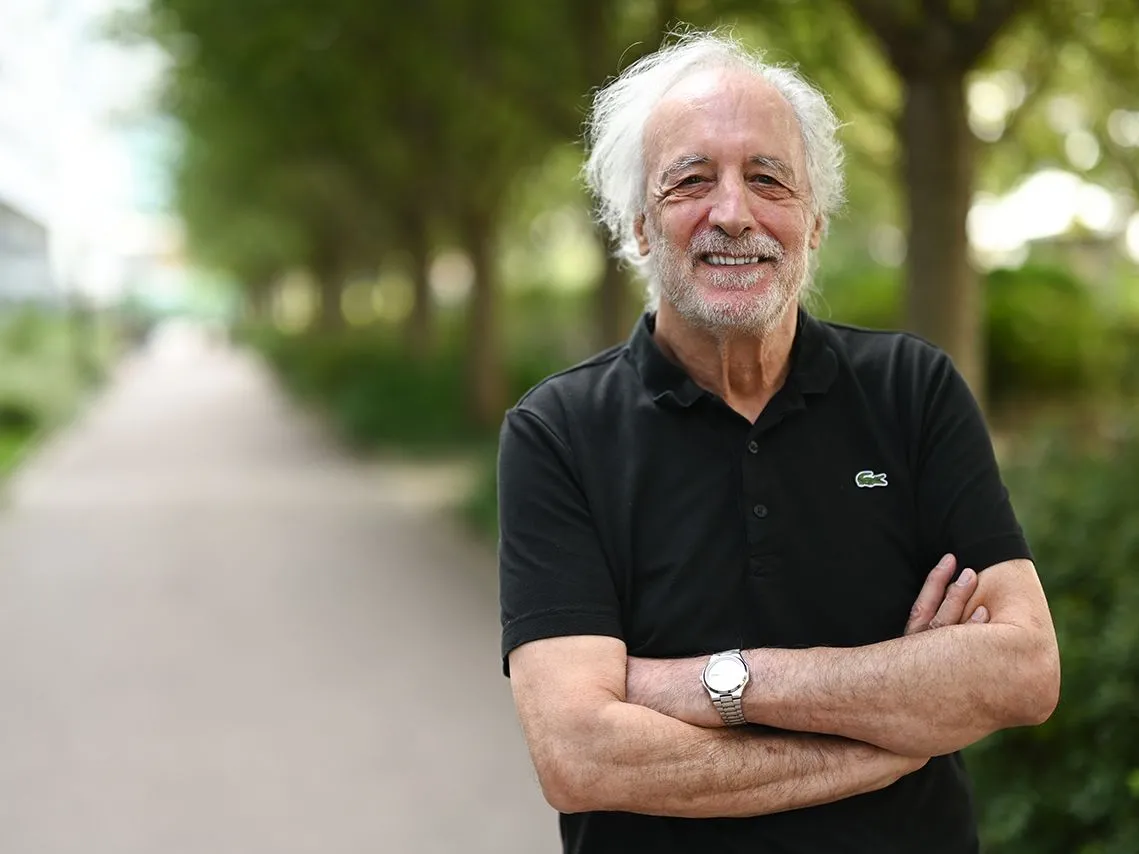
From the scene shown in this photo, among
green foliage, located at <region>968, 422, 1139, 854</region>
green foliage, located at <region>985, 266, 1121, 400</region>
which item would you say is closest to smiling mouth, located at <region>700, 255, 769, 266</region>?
green foliage, located at <region>968, 422, 1139, 854</region>

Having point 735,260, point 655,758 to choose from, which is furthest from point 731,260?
point 655,758

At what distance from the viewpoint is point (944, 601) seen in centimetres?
236

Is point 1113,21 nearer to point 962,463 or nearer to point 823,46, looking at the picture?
point 823,46

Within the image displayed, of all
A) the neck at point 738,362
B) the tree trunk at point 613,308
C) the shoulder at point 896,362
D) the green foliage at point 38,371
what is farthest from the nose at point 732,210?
the green foliage at point 38,371

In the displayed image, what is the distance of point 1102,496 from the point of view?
5.26 metres

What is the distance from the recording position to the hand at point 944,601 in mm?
2348

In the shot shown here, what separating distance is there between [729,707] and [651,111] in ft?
3.33

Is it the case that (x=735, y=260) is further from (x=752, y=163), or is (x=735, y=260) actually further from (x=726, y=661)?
(x=726, y=661)

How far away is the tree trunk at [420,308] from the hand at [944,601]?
18.5 meters

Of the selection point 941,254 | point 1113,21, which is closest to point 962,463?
point 941,254

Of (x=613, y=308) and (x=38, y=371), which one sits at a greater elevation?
(x=613, y=308)

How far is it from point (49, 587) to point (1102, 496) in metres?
7.72

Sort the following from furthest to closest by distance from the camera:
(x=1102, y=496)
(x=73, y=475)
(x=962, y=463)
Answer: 1. (x=73, y=475)
2. (x=1102, y=496)
3. (x=962, y=463)

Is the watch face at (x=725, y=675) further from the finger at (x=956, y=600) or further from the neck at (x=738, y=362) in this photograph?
the neck at (x=738, y=362)
